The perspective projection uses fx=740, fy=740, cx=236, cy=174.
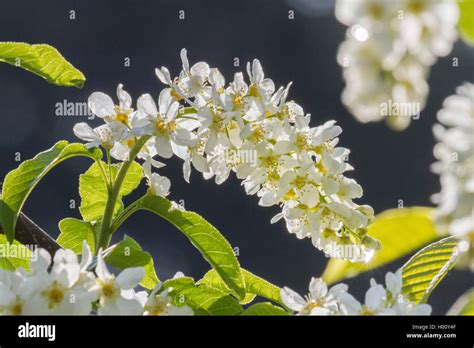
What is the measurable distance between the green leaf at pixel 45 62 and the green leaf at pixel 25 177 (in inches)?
3.6

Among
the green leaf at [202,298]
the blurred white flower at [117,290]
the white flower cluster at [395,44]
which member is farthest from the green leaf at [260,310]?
the white flower cluster at [395,44]

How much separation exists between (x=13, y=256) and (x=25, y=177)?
0.11m

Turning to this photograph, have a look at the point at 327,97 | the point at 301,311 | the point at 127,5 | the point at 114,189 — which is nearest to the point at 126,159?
the point at 114,189

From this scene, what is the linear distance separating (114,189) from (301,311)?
0.30 metres

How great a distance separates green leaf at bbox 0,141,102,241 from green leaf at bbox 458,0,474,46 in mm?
620

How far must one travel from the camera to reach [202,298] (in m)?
0.97

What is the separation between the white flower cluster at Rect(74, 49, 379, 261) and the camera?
1.02m

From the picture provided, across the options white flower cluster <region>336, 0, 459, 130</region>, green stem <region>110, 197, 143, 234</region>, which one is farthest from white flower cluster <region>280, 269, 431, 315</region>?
white flower cluster <region>336, 0, 459, 130</region>

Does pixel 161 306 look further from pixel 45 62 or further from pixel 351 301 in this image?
pixel 45 62

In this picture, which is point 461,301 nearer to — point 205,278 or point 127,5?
point 205,278

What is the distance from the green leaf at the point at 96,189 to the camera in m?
1.14

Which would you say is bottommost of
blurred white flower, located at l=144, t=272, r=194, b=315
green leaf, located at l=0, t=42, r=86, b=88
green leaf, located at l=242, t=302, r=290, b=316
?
green leaf, located at l=242, t=302, r=290, b=316

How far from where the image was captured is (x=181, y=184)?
1740mm

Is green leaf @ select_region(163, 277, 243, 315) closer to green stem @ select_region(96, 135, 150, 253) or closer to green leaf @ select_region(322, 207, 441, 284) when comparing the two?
green stem @ select_region(96, 135, 150, 253)
